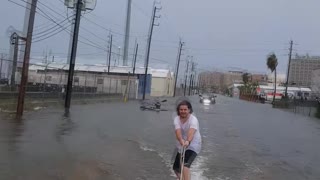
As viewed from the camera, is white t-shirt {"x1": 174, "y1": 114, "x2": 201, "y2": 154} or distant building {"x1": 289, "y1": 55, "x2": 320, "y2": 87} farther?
distant building {"x1": 289, "y1": 55, "x2": 320, "y2": 87}

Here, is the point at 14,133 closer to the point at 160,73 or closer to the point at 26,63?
the point at 26,63

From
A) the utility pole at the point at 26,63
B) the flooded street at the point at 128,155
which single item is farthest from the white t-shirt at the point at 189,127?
the utility pole at the point at 26,63

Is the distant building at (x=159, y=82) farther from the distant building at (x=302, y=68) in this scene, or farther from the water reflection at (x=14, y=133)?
the water reflection at (x=14, y=133)

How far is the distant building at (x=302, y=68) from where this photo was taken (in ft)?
588

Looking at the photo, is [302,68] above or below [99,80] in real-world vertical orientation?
above

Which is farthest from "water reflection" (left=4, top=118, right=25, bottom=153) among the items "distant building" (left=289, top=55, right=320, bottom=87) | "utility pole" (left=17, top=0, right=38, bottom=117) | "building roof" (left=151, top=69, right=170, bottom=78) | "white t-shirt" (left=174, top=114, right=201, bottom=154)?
"distant building" (left=289, top=55, right=320, bottom=87)

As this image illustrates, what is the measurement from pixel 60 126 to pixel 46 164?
32.9 feet

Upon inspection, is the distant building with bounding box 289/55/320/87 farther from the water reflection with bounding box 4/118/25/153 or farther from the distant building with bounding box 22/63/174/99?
the water reflection with bounding box 4/118/25/153

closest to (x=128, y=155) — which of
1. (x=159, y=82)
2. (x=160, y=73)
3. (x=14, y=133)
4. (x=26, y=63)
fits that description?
(x=14, y=133)

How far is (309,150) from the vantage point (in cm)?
1856

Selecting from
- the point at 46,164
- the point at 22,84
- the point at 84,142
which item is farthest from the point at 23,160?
the point at 22,84

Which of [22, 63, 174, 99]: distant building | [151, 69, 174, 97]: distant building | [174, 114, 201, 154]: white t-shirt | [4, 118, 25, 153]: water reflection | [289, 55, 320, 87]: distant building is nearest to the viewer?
[174, 114, 201, 154]: white t-shirt

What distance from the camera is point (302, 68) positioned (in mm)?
184375

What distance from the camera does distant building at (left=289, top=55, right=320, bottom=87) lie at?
179125 mm
